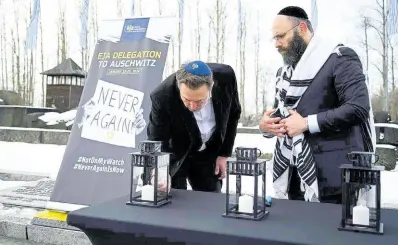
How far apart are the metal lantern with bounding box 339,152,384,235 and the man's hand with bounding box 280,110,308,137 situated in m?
0.44

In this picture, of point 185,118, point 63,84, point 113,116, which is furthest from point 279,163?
point 63,84

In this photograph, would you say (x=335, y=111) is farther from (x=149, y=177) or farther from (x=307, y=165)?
(x=149, y=177)

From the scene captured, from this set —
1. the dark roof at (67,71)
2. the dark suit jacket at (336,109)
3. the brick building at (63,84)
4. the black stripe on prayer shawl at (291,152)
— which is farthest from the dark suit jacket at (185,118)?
the dark roof at (67,71)

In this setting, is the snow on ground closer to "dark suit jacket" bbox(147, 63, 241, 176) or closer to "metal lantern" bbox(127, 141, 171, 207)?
"dark suit jacket" bbox(147, 63, 241, 176)

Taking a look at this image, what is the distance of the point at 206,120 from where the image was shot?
6.68 feet

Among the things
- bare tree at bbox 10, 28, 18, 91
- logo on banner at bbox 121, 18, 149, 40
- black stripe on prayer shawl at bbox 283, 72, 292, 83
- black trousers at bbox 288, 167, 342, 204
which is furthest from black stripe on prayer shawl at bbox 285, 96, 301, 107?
bare tree at bbox 10, 28, 18, 91

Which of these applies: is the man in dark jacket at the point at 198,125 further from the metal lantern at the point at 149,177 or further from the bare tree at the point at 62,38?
the bare tree at the point at 62,38

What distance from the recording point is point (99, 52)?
135 inches

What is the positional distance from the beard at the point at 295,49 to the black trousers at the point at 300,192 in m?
0.45

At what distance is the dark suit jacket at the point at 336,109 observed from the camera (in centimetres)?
161

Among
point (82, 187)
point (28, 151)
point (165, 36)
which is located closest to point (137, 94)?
point (165, 36)

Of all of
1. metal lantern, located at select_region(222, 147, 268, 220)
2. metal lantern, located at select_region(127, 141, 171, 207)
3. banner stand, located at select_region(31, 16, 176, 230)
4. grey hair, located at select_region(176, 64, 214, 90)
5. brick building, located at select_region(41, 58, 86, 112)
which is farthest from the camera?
brick building, located at select_region(41, 58, 86, 112)

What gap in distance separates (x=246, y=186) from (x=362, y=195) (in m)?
0.33

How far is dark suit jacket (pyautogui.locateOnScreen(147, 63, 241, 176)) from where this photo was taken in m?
1.92
